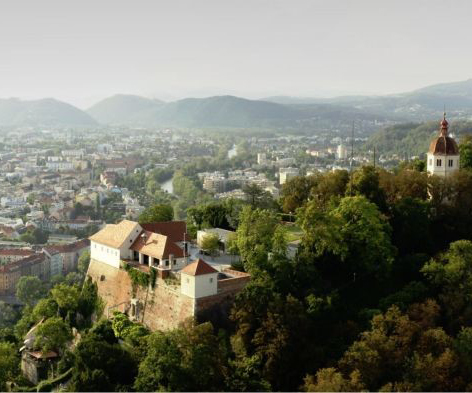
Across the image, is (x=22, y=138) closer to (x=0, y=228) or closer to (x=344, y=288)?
(x=0, y=228)

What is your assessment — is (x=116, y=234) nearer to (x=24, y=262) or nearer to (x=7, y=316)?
(x=7, y=316)

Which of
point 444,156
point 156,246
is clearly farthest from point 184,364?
point 444,156

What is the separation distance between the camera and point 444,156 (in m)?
24.3

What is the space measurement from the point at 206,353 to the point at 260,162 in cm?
8574

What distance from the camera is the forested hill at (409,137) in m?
88.5

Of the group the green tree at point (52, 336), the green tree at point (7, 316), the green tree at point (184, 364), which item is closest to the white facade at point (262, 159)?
the green tree at point (7, 316)

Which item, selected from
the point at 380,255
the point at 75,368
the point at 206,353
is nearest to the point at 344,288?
the point at 380,255

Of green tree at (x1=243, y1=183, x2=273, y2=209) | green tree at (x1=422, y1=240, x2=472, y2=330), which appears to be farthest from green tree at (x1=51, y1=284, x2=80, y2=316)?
green tree at (x1=422, y1=240, x2=472, y2=330)

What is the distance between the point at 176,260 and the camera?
19594 millimetres

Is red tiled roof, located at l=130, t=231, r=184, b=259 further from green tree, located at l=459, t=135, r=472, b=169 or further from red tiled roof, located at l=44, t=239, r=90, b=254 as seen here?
red tiled roof, located at l=44, t=239, r=90, b=254

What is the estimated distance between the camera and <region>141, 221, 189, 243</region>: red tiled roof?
21.4 meters

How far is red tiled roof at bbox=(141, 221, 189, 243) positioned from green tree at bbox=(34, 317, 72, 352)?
4161 mm

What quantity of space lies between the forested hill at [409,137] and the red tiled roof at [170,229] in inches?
2660

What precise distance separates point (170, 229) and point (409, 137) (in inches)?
3238
